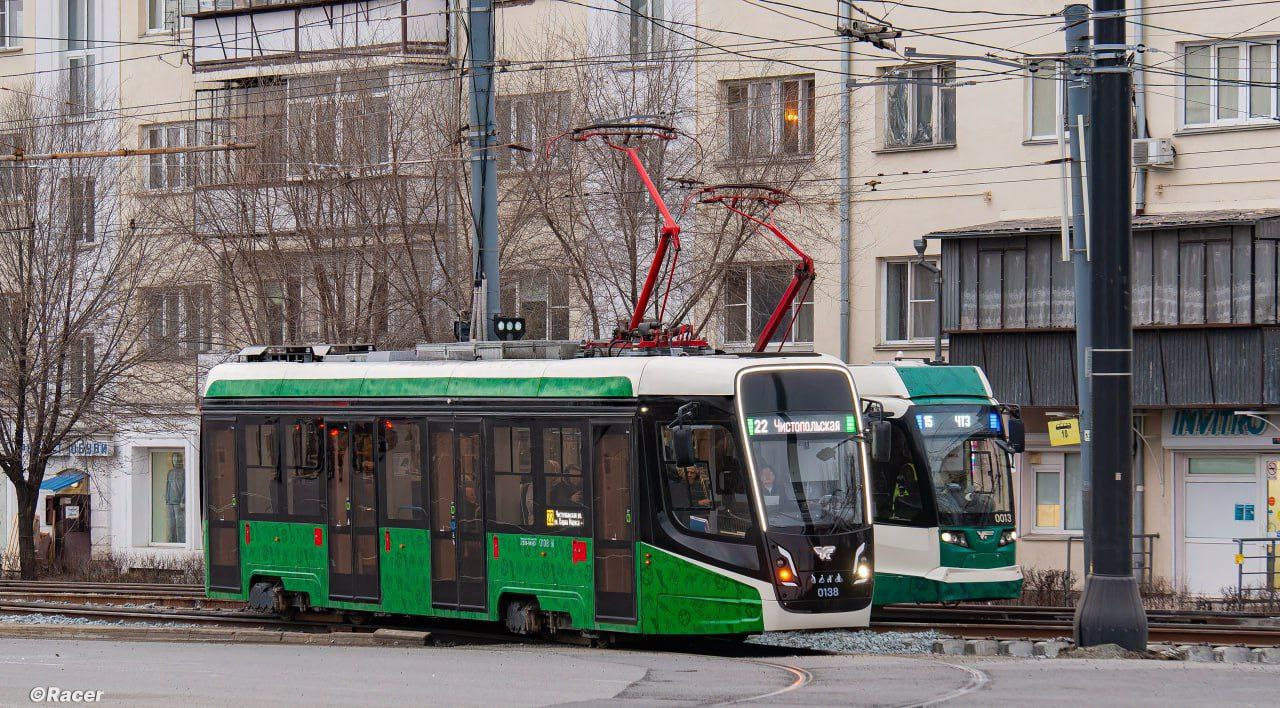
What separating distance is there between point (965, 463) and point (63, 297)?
18.4 metres

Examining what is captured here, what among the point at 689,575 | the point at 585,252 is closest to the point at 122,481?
the point at 585,252

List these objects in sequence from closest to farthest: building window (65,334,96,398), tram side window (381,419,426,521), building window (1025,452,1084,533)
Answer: tram side window (381,419,426,521)
building window (1025,452,1084,533)
building window (65,334,96,398)

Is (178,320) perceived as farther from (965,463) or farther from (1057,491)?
(965,463)

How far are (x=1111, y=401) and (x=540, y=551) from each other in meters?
5.57

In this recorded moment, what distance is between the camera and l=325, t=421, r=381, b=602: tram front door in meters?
20.1

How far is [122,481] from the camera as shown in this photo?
40531mm

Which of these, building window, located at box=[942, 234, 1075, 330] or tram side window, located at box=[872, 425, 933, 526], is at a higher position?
building window, located at box=[942, 234, 1075, 330]

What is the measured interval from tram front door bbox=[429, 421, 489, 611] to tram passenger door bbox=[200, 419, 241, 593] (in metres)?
3.54

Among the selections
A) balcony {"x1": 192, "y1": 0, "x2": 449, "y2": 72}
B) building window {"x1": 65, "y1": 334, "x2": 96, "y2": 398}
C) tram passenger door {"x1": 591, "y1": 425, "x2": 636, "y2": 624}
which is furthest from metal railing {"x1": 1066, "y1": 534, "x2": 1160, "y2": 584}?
building window {"x1": 65, "y1": 334, "x2": 96, "y2": 398}

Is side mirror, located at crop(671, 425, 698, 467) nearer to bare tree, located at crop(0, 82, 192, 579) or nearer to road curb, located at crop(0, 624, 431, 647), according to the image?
road curb, located at crop(0, 624, 431, 647)

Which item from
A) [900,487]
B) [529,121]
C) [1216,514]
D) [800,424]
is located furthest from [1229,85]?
[800,424]

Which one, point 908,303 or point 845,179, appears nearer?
point 845,179

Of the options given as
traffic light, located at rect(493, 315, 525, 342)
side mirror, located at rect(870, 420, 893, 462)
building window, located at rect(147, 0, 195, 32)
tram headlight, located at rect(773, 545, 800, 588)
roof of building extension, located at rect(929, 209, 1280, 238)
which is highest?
building window, located at rect(147, 0, 195, 32)

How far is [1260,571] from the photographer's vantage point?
90.0ft
